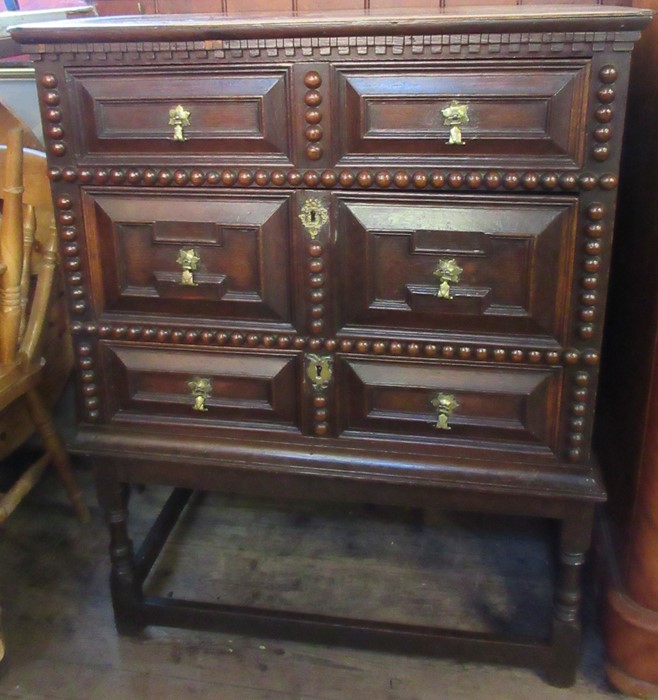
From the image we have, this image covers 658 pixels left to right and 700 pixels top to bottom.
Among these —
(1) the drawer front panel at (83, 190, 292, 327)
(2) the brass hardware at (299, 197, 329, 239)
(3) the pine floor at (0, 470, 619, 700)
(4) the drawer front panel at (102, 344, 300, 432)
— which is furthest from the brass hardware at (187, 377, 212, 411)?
(3) the pine floor at (0, 470, 619, 700)

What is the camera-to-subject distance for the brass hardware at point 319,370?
1324 mm

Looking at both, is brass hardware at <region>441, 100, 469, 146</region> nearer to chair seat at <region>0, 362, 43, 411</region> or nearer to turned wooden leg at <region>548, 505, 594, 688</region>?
turned wooden leg at <region>548, 505, 594, 688</region>

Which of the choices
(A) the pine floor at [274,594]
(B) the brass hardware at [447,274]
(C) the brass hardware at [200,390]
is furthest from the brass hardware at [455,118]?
(A) the pine floor at [274,594]

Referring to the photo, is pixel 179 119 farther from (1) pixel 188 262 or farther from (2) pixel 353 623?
(2) pixel 353 623

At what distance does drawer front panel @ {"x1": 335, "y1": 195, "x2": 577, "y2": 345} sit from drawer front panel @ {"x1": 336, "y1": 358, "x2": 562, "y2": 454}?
0.24ft

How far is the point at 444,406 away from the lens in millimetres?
1303

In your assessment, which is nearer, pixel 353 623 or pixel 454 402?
pixel 454 402

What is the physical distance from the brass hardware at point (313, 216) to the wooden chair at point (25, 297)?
661 mm

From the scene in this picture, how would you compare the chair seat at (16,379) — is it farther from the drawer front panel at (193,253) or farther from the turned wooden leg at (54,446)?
the drawer front panel at (193,253)

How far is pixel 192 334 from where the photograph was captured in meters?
1.35

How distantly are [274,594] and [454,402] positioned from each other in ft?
2.28

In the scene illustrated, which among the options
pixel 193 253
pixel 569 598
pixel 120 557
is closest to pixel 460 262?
pixel 193 253

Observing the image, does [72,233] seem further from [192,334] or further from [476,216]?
[476,216]

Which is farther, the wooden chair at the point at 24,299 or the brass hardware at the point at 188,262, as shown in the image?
the wooden chair at the point at 24,299
